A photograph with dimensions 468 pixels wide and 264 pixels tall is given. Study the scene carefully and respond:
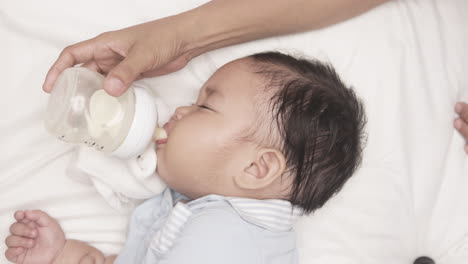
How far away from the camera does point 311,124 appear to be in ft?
3.86

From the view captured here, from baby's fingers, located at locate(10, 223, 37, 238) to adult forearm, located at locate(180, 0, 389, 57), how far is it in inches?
25.8

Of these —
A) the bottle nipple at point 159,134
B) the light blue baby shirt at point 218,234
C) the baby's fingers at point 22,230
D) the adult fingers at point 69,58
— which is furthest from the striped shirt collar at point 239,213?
the adult fingers at point 69,58

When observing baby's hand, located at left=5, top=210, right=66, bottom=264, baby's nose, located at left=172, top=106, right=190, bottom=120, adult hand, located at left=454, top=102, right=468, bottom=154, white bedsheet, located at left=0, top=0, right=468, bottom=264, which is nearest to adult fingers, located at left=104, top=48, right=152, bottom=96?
baby's nose, located at left=172, top=106, right=190, bottom=120

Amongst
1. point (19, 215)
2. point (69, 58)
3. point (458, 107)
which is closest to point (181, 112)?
point (69, 58)

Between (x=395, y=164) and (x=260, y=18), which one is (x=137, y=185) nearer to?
(x=260, y=18)

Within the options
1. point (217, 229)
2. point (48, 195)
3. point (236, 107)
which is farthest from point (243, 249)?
point (48, 195)

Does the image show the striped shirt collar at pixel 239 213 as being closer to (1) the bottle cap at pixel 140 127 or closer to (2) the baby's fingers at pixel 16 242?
(1) the bottle cap at pixel 140 127

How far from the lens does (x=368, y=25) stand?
1594 millimetres

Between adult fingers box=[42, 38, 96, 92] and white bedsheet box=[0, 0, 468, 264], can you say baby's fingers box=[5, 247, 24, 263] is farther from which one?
adult fingers box=[42, 38, 96, 92]

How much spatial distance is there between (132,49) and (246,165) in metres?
0.41

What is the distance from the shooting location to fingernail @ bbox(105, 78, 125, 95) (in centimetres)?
104

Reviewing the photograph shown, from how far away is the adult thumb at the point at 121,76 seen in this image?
3.42 feet

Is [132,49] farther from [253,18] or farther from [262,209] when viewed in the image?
[262,209]

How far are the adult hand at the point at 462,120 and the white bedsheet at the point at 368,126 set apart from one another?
0.07ft
